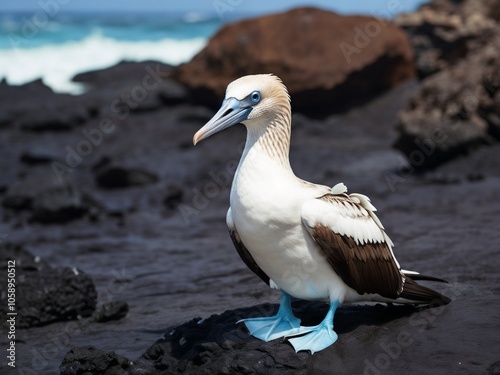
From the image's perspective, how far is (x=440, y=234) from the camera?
777 centimetres

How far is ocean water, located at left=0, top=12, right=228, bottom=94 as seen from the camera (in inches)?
1406

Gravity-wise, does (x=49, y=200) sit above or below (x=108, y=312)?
above

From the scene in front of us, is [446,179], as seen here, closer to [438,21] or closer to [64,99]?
[438,21]

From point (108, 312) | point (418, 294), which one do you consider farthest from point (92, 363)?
point (418, 294)

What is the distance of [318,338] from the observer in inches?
169

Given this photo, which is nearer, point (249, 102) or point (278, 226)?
point (278, 226)

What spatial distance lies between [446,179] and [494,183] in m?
0.67

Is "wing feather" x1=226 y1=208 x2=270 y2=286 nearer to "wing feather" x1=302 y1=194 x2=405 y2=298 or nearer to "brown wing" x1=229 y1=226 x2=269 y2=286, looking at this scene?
"brown wing" x1=229 y1=226 x2=269 y2=286

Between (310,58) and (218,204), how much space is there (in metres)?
5.20

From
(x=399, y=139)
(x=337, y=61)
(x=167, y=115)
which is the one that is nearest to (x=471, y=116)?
(x=399, y=139)

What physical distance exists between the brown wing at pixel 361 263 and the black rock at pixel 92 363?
4.36ft

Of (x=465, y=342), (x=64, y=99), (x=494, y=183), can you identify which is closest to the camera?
(x=465, y=342)

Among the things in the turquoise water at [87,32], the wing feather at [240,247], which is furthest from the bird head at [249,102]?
the turquoise water at [87,32]

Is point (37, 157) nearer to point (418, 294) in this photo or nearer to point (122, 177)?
point (122, 177)
